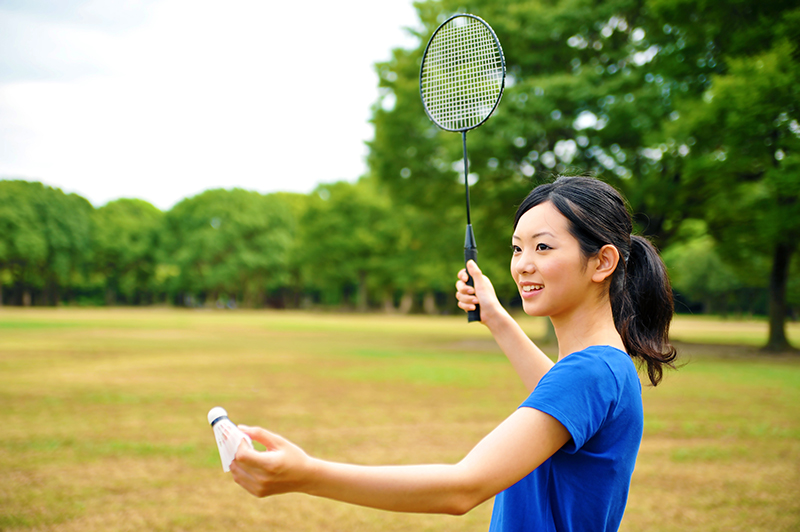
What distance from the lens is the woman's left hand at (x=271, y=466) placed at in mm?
1198

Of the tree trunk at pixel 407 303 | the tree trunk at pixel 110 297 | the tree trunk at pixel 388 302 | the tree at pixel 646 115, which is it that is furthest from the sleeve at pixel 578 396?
the tree trunk at pixel 110 297

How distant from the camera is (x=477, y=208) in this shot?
23016 mm

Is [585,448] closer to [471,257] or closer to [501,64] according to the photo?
[471,257]

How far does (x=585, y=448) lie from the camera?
155cm

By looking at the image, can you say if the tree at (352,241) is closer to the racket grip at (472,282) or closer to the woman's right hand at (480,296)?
the racket grip at (472,282)

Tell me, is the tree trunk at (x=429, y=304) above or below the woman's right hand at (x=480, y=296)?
below

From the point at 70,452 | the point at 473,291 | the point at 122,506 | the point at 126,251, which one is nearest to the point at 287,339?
the point at 70,452

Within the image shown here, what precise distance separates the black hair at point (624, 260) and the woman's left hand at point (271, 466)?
1.04 metres

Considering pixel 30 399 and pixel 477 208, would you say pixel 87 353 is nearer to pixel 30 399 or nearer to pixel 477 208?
pixel 30 399

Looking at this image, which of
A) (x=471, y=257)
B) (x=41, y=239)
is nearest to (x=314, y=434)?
(x=471, y=257)

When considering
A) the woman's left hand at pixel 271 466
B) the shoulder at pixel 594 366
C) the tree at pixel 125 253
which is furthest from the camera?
the tree at pixel 125 253

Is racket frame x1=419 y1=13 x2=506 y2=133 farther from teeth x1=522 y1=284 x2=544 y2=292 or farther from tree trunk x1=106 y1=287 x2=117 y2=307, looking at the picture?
tree trunk x1=106 y1=287 x2=117 y2=307

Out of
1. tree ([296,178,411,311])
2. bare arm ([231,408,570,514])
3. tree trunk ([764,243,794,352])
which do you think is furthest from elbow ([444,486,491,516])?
tree ([296,178,411,311])

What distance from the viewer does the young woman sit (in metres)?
1.30
